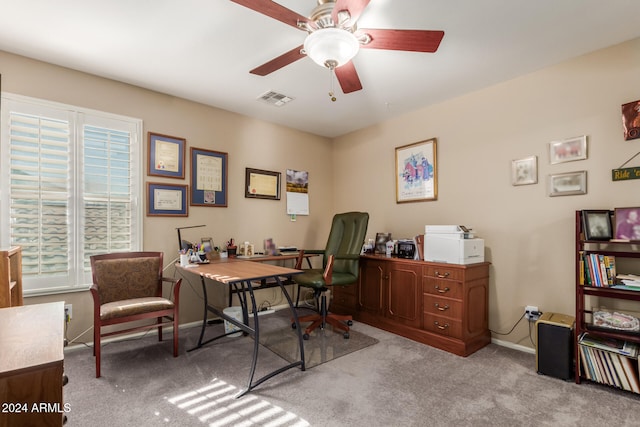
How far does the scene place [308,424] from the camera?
1763mm

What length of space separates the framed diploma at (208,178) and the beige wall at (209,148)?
0.25 feet

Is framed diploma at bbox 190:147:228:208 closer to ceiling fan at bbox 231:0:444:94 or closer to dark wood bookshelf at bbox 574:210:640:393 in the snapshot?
ceiling fan at bbox 231:0:444:94

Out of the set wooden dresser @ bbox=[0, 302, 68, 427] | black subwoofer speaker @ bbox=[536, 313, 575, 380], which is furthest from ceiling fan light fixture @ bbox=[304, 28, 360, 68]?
black subwoofer speaker @ bbox=[536, 313, 575, 380]

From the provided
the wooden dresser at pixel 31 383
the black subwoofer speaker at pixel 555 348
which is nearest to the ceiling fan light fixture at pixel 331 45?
the wooden dresser at pixel 31 383

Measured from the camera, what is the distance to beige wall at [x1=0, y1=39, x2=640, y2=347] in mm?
2475

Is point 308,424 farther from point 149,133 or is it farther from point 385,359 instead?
point 149,133

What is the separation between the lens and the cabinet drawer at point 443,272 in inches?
109

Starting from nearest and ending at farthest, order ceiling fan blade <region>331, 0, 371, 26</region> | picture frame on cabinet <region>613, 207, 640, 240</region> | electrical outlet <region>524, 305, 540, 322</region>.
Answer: ceiling fan blade <region>331, 0, 371, 26</region>, picture frame on cabinet <region>613, 207, 640, 240</region>, electrical outlet <region>524, 305, 540, 322</region>

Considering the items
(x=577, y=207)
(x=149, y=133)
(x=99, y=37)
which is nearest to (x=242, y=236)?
(x=149, y=133)

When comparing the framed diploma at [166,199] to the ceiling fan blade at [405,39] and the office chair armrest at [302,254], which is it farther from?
the ceiling fan blade at [405,39]

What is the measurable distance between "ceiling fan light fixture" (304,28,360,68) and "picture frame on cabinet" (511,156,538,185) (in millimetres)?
2057

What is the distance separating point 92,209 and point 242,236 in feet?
5.19

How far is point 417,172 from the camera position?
371 cm

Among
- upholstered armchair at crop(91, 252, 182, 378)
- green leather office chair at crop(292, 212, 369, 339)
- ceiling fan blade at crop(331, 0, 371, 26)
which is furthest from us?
green leather office chair at crop(292, 212, 369, 339)
